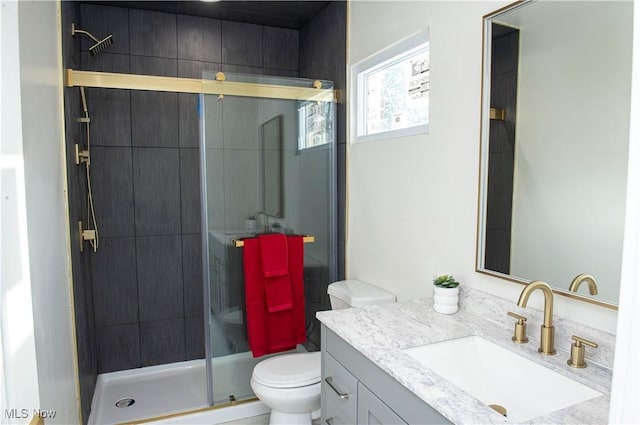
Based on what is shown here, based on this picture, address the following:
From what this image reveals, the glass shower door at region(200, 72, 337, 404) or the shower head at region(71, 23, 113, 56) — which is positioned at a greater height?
the shower head at region(71, 23, 113, 56)

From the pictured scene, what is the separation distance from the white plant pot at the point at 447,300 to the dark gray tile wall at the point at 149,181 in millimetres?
2128

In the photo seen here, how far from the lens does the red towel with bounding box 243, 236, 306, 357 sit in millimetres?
2412

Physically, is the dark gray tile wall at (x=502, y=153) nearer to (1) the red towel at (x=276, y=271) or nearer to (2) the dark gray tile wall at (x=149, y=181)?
(1) the red towel at (x=276, y=271)

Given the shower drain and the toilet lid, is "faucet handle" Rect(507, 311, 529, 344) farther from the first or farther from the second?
the shower drain

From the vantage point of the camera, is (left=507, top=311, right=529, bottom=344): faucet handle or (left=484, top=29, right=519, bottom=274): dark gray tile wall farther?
(left=484, top=29, right=519, bottom=274): dark gray tile wall

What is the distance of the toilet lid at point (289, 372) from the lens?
202 centimetres

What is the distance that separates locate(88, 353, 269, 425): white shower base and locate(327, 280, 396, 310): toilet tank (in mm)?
655

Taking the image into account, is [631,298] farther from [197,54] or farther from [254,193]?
[197,54]

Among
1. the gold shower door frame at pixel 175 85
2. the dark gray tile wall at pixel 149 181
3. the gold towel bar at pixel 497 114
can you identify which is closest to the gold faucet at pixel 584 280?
the gold towel bar at pixel 497 114

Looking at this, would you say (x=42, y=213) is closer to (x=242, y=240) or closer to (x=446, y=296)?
(x=242, y=240)

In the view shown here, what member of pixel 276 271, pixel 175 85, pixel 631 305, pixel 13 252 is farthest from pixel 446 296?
pixel 175 85

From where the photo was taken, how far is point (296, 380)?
203 cm

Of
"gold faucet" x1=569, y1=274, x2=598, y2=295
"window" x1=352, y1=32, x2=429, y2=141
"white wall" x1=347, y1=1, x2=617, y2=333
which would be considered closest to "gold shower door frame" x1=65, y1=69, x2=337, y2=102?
"window" x1=352, y1=32, x2=429, y2=141

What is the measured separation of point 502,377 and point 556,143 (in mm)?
785
